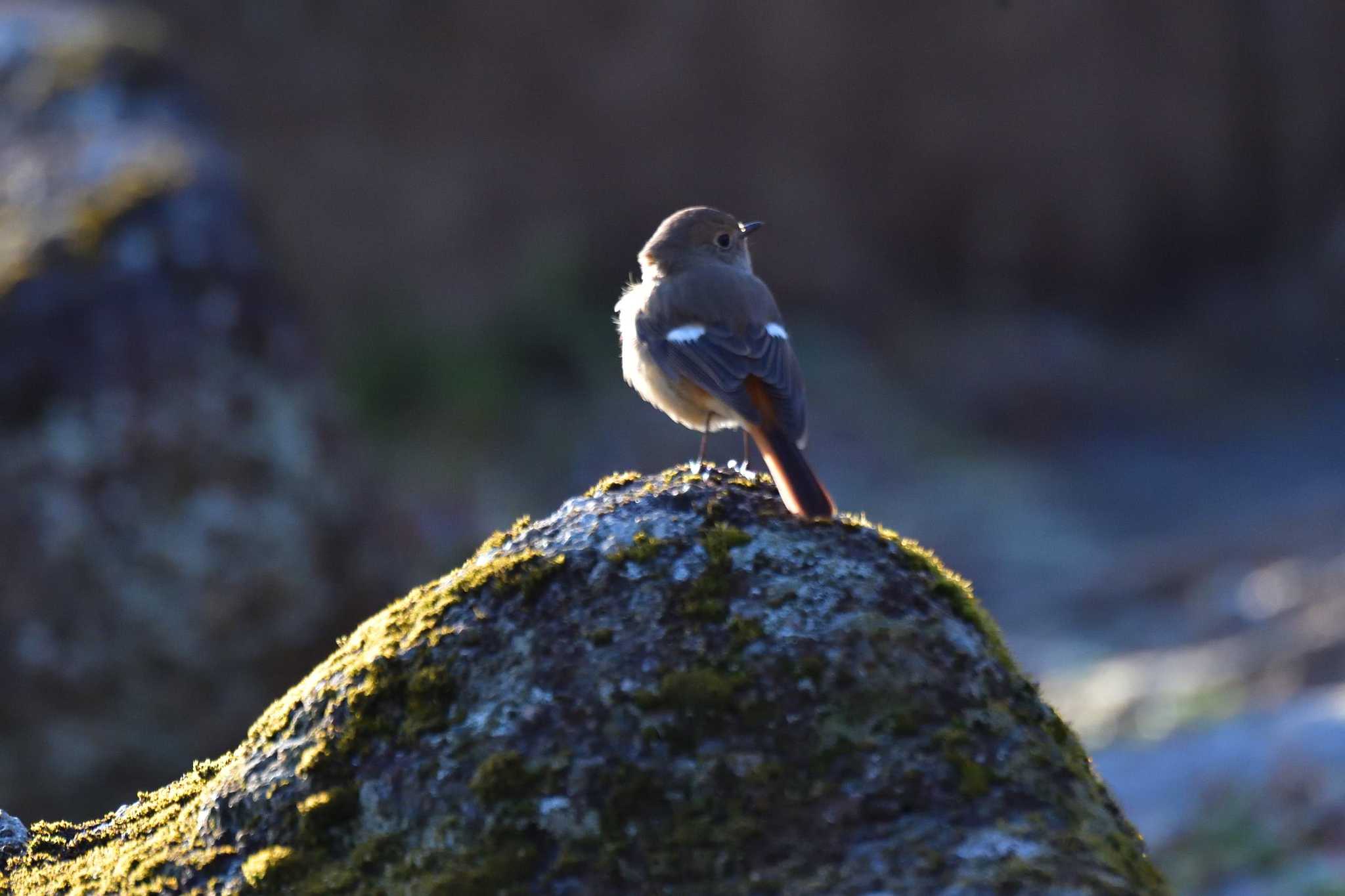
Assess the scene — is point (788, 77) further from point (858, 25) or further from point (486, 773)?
point (486, 773)

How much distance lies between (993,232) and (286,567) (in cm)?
1430

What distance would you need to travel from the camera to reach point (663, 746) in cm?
280

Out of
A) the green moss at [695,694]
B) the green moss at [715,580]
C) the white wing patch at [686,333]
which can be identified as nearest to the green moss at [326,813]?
the green moss at [695,694]

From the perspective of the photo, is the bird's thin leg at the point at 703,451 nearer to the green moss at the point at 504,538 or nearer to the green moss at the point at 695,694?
the green moss at the point at 504,538

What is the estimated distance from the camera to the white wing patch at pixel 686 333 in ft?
17.6

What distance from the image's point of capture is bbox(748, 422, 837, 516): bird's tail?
132 inches

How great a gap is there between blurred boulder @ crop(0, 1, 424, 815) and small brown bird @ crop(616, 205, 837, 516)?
12.5 ft

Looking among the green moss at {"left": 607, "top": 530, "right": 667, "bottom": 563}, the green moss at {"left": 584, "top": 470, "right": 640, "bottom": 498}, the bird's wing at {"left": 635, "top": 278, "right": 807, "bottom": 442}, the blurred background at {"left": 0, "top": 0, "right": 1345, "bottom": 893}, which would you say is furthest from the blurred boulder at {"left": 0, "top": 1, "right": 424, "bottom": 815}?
the green moss at {"left": 607, "top": 530, "right": 667, "bottom": 563}

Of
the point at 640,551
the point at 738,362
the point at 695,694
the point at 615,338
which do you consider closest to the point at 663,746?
the point at 695,694

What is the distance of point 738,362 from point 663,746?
239cm

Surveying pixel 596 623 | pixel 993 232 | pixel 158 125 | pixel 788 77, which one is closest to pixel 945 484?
pixel 993 232

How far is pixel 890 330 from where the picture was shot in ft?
67.8

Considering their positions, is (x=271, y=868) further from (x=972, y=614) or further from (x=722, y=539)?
(x=972, y=614)

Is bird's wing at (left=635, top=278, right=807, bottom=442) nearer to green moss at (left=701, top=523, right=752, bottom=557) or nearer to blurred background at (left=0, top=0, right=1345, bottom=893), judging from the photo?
green moss at (left=701, top=523, right=752, bottom=557)
